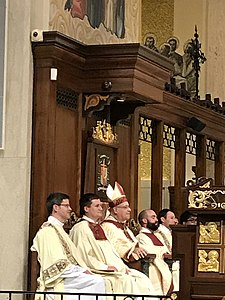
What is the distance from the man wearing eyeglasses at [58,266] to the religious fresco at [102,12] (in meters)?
2.90

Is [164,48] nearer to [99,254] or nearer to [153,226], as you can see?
[153,226]

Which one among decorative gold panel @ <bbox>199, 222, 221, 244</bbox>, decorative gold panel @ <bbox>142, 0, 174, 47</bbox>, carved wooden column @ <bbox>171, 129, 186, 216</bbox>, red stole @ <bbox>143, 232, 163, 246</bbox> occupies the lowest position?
red stole @ <bbox>143, 232, 163, 246</bbox>

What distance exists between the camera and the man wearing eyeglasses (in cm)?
1075

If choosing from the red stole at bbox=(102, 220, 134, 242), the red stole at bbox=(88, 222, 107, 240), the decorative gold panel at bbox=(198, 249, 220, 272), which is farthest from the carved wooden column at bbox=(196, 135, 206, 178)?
the decorative gold panel at bbox=(198, 249, 220, 272)

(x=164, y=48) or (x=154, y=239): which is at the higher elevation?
(x=164, y=48)

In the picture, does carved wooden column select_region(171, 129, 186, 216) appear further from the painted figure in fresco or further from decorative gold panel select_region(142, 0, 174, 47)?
decorative gold panel select_region(142, 0, 174, 47)

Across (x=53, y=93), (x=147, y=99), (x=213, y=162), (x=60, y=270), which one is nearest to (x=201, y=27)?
(x=213, y=162)

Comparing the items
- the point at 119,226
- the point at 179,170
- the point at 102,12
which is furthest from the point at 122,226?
the point at 179,170

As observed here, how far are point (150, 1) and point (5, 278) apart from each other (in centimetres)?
1236

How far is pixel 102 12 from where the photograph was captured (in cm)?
1374

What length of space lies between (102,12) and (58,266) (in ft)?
13.8

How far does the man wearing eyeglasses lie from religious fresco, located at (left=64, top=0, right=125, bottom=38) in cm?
290

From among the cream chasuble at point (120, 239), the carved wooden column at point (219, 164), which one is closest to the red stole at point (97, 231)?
the cream chasuble at point (120, 239)

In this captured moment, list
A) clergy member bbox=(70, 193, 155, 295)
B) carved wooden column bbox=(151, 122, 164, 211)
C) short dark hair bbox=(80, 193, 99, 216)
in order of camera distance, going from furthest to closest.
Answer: carved wooden column bbox=(151, 122, 164, 211)
short dark hair bbox=(80, 193, 99, 216)
clergy member bbox=(70, 193, 155, 295)
